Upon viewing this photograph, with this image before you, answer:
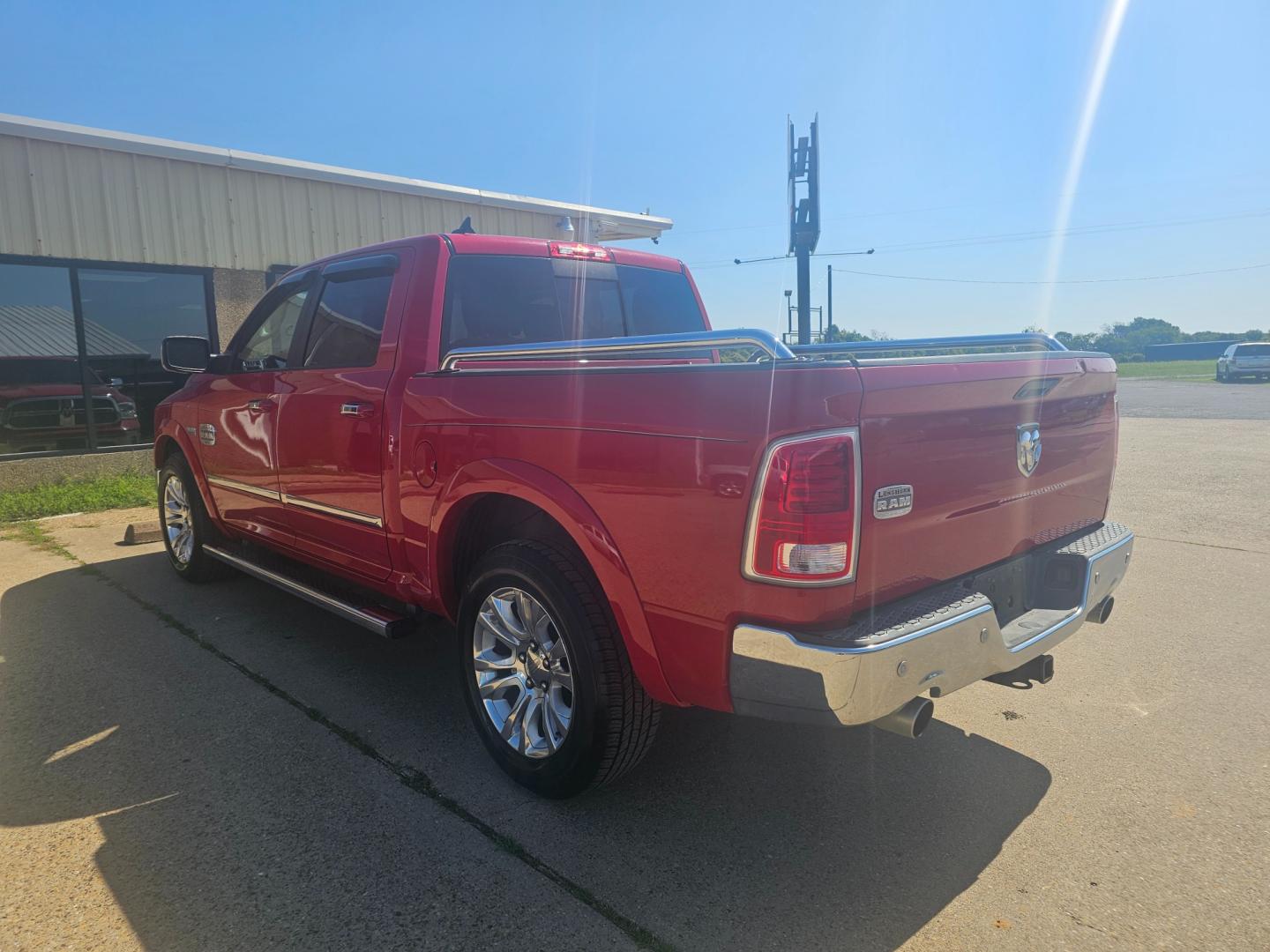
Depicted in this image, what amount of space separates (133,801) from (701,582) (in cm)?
218

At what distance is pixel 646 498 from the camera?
2432mm

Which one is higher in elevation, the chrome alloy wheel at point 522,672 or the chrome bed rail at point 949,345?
the chrome bed rail at point 949,345

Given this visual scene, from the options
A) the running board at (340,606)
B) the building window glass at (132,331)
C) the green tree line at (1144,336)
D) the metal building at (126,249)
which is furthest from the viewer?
the green tree line at (1144,336)

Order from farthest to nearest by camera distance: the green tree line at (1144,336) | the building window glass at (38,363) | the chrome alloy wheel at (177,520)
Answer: the green tree line at (1144,336), the building window glass at (38,363), the chrome alloy wheel at (177,520)

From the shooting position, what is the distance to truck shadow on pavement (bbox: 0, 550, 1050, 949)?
234 centimetres

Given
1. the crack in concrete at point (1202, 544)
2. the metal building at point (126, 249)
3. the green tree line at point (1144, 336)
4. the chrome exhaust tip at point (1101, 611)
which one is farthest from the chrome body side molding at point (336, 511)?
the green tree line at point (1144, 336)

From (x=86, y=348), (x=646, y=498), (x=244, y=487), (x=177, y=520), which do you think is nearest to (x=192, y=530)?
(x=177, y=520)

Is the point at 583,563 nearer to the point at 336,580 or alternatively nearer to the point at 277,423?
the point at 336,580

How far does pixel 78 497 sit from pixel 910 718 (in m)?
9.30

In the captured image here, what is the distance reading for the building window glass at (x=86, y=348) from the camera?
8938 mm

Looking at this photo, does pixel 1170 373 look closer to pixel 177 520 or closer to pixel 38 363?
pixel 38 363

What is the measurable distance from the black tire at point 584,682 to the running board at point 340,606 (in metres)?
0.78

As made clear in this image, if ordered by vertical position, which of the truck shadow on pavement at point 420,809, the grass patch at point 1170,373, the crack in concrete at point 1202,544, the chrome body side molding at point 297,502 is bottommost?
the truck shadow on pavement at point 420,809

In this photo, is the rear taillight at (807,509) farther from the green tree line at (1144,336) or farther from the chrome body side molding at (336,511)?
the green tree line at (1144,336)
